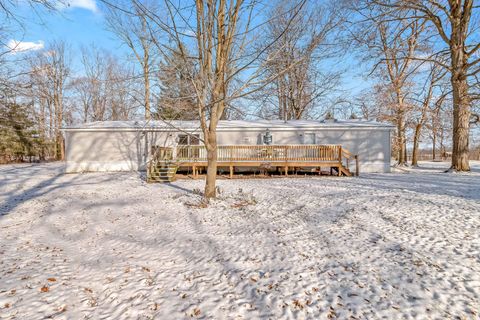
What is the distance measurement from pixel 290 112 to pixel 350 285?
22089 millimetres

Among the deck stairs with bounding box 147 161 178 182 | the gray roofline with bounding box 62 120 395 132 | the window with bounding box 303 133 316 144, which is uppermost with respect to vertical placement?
the gray roofline with bounding box 62 120 395 132

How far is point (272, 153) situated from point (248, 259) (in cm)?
893

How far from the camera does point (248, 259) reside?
12.0 feet

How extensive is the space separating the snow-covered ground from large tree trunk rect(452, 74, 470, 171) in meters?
7.34

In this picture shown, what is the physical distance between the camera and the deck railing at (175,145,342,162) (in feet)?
39.4

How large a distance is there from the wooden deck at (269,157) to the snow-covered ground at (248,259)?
16.9ft

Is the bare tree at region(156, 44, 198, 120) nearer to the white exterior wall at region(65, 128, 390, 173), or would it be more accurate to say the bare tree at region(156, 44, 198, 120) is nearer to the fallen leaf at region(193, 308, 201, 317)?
the fallen leaf at region(193, 308, 201, 317)

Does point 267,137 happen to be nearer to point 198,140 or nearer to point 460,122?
point 198,140

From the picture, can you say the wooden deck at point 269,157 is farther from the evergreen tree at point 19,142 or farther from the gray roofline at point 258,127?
the evergreen tree at point 19,142

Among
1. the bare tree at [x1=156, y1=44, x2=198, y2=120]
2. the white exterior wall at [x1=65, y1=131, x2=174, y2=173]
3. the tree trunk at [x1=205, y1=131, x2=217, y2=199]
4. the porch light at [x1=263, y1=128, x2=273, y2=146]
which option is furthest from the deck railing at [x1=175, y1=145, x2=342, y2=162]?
the tree trunk at [x1=205, y1=131, x2=217, y2=199]

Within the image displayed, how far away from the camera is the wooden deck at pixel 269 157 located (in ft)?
39.2

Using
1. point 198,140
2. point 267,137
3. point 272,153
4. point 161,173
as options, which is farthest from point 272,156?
point 161,173

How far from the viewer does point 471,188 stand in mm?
7621

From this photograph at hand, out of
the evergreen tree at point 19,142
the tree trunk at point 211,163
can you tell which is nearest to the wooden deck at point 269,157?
the tree trunk at point 211,163
